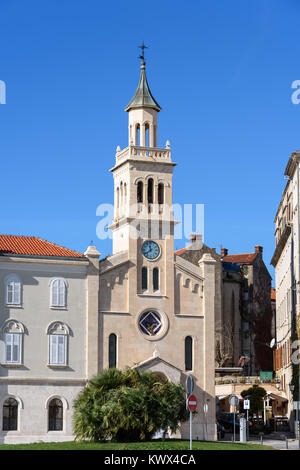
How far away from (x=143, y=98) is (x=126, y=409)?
2891 centimetres

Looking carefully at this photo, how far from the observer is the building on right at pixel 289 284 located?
7850 centimetres

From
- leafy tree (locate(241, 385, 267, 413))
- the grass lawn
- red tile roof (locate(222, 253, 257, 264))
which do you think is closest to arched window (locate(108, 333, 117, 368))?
the grass lawn

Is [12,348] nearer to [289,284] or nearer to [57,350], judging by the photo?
[57,350]

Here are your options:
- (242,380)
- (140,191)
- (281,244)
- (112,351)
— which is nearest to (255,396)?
(242,380)

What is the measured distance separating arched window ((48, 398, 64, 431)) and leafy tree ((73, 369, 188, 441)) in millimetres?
10233

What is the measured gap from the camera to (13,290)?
71562 mm

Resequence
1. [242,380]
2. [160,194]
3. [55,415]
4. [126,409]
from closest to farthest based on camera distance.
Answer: [126,409] < [55,415] < [160,194] < [242,380]

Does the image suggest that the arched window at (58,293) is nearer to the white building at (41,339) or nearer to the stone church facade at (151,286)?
the white building at (41,339)

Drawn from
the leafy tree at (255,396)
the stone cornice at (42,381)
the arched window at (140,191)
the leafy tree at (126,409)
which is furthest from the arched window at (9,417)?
the leafy tree at (255,396)

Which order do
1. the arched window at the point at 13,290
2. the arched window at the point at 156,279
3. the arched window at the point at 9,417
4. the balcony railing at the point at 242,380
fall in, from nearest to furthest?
the arched window at the point at 9,417 < the arched window at the point at 13,290 < the arched window at the point at 156,279 < the balcony railing at the point at 242,380

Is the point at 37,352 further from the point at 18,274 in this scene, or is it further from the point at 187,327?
the point at 187,327

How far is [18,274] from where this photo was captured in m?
71.9

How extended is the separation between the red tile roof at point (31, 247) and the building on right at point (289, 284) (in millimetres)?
16529
